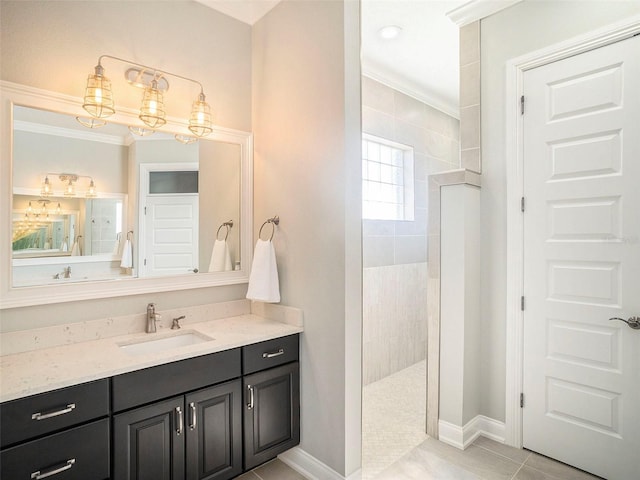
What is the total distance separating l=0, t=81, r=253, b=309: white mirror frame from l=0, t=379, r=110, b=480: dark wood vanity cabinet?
0.58 m

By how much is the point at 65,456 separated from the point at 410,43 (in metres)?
3.43

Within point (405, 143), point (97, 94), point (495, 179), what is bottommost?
point (495, 179)

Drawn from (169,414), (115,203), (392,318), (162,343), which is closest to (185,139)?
(115,203)

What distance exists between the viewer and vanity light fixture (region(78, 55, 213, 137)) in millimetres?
1782

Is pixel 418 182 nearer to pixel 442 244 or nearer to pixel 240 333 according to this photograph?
pixel 442 244

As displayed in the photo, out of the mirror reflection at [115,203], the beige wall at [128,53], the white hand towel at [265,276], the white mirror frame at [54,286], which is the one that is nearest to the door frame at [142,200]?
the mirror reflection at [115,203]

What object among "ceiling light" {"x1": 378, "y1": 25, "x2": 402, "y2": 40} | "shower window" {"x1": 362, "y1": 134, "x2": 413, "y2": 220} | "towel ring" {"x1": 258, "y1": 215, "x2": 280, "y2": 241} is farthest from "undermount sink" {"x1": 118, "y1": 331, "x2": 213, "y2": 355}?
"ceiling light" {"x1": 378, "y1": 25, "x2": 402, "y2": 40}

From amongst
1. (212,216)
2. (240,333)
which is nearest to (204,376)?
(240,333)

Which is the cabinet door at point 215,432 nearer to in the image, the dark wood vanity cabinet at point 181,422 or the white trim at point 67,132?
the dark wood vanity cabinet at point 181,422

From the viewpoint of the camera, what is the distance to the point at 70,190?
182 centimetres

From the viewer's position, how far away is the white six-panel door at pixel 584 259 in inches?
76.1

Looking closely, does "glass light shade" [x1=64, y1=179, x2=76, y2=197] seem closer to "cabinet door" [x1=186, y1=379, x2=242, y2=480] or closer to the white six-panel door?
"cabinet door" [x1=186, y1=379, x2=242, y2=480]

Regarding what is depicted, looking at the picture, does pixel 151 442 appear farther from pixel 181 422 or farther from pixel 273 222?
pixel 273 222

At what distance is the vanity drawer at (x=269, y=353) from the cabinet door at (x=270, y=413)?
0.12 feet
